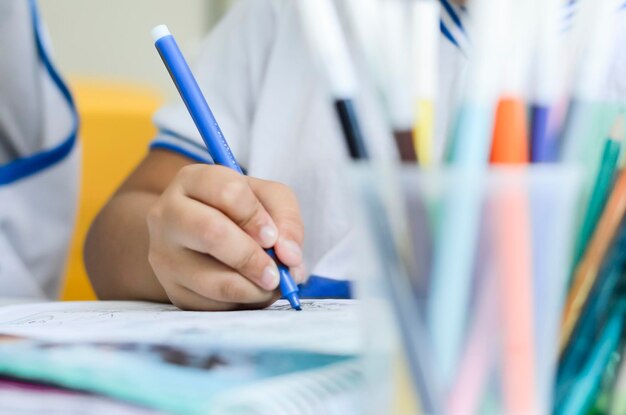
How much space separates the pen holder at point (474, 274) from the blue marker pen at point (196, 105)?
6.2 inches

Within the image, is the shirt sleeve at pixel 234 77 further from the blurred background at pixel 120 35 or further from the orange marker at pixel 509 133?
the blurred background at pixel 120 35

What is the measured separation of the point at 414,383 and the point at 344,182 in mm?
35

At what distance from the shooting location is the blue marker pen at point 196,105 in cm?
29

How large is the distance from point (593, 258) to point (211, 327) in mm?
110

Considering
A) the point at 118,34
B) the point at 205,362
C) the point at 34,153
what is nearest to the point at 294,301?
the point at 205,362

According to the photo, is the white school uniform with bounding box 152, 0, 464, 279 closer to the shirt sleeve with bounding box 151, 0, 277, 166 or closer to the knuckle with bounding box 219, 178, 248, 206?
the shirt sleeve with bounding box 151, 0, 277, 166

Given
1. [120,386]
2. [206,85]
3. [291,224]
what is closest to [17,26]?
[206,85]

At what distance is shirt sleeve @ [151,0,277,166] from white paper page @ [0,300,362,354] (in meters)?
0.19

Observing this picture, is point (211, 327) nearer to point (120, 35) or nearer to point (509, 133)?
point (509, 133)

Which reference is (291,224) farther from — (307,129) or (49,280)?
(49,280)

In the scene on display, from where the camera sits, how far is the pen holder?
128 mm

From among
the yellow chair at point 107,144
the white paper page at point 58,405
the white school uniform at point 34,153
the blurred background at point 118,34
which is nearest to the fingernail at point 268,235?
the white paper page at point 58,405

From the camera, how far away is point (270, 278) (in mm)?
287

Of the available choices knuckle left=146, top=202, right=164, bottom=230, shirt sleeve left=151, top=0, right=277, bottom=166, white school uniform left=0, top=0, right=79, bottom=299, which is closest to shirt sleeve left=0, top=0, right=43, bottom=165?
white school uniform left=0, top=0, right=79, bottom=299
